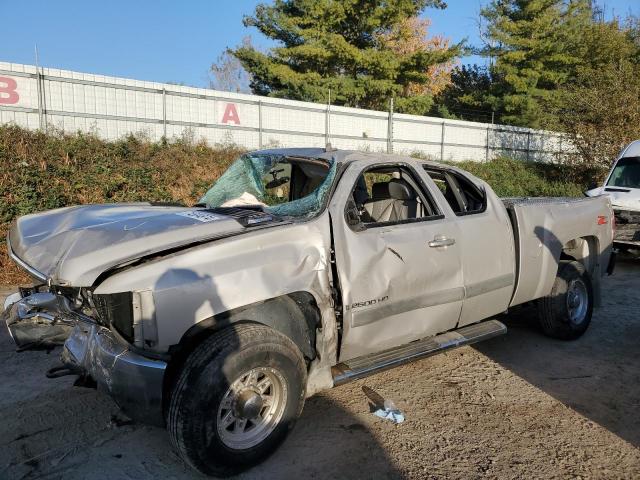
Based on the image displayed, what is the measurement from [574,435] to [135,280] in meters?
3.02

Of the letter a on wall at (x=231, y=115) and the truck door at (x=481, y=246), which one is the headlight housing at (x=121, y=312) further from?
the letter a on wall at (x=231, y=115)

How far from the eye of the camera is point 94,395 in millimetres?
3812

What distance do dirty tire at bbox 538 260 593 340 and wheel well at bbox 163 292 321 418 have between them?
2917 mm

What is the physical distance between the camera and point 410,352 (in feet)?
12.3

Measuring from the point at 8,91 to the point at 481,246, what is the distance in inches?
461

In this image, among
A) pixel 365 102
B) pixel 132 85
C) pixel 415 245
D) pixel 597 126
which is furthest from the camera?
pixel 365 102

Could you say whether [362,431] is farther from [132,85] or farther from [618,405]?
[132,85]

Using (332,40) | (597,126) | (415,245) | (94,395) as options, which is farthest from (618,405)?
(332,40)

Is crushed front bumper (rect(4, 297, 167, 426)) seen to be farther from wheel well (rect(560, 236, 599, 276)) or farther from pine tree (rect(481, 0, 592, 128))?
pine tree (rect(481, 0, 592, 128))

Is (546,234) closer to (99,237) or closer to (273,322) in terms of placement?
(273,322)

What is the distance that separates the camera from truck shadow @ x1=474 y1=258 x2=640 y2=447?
3840 millimetres

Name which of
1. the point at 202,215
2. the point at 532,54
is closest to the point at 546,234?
the point at 202,215

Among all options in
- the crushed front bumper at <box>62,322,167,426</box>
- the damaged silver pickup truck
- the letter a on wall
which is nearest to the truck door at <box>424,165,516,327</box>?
the damaged silver pickup truck

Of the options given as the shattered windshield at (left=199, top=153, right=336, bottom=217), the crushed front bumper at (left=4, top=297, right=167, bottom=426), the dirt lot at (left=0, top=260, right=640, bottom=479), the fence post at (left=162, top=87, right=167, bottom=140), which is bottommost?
the dirt lot at (left=0, top=260, right=640, bottom=479)
